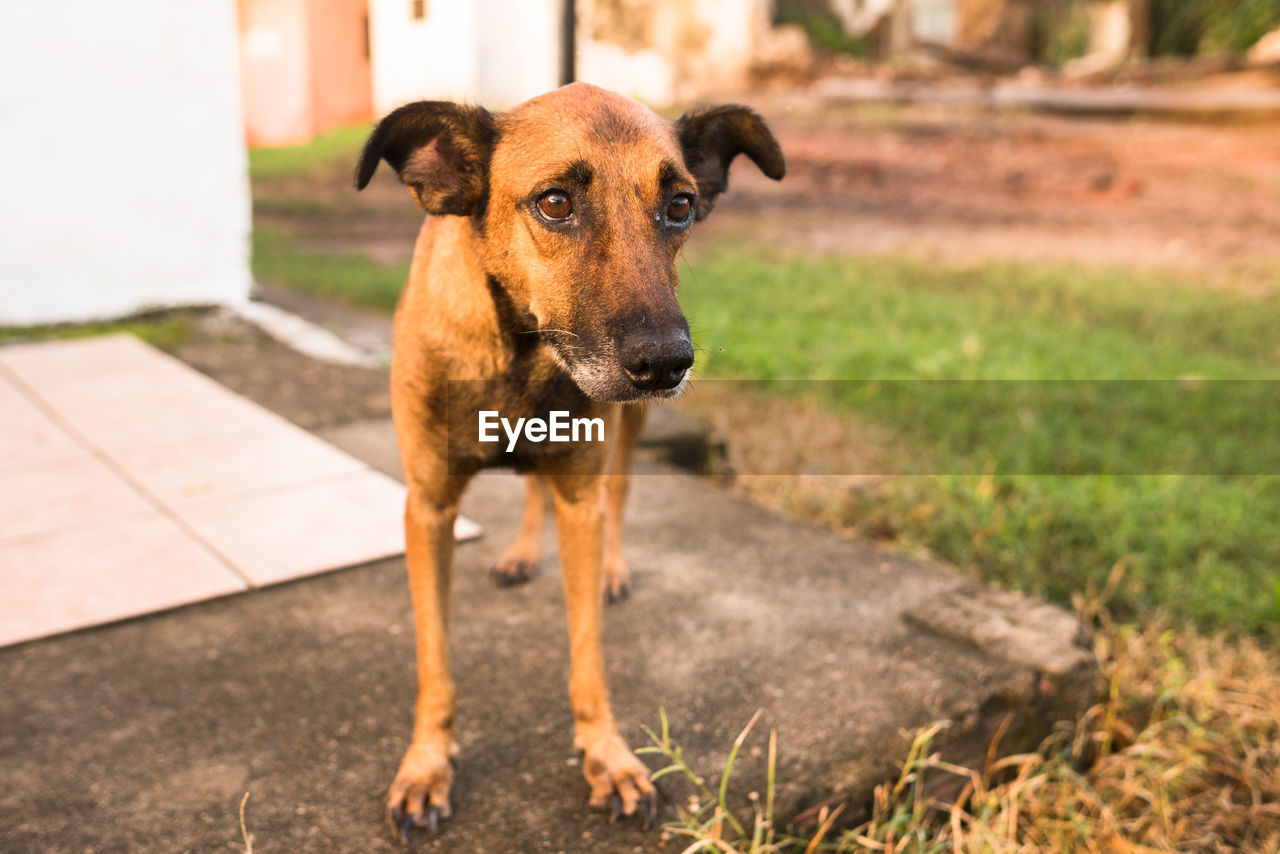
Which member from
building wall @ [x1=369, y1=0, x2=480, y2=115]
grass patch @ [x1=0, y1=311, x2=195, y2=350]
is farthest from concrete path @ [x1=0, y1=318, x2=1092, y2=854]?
grass patch @ [x1=0, y1=311, x2=195, y2=350]

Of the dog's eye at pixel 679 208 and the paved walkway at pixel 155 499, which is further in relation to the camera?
the paved walkway at pixel 155 499

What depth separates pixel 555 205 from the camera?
206 centimetres

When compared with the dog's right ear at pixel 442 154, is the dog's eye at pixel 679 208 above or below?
below

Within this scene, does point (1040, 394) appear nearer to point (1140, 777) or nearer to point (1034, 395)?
point (1034, 395)

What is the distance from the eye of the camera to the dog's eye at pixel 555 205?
205cm

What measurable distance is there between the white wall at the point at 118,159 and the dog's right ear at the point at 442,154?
4.66 m

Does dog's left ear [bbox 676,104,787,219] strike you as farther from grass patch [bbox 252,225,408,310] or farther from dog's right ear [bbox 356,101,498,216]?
grass patch [bbox 252,225,408,310]

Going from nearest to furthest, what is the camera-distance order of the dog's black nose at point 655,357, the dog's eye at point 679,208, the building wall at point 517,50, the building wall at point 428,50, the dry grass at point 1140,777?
the dog's black nose at point 655,357
the dog's eye at point 679,208
the dry grass at point 1140,777
the building wall at point 428,50
the building wall at point 517,50

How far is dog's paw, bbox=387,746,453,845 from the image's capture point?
2229 millimetres

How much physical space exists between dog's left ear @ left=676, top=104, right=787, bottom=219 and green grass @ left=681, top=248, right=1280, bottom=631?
0.36m

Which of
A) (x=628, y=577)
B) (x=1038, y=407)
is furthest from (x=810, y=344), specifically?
(x=628, y=577)

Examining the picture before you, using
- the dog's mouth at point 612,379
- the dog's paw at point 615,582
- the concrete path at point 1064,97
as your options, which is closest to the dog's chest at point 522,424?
the dog's mouth at point 612,379

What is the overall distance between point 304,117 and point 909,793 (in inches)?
306

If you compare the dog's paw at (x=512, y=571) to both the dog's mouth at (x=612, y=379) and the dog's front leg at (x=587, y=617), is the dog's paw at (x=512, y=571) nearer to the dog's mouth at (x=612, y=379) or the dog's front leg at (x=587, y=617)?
the dog's front leg at (x=587, y=617)
